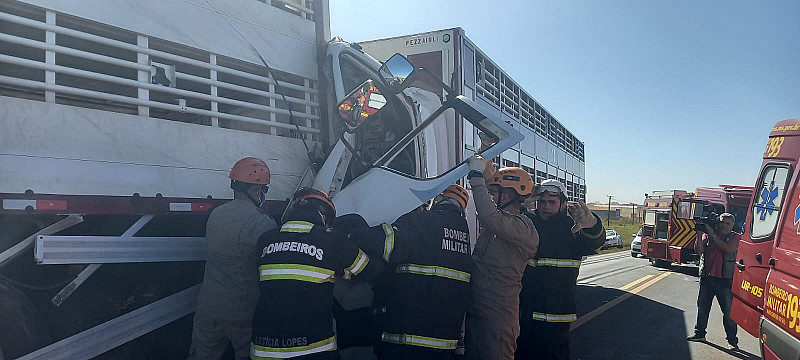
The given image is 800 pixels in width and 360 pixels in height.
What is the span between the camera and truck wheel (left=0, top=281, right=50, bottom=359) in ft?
7.48

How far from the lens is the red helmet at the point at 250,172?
9.48 ft

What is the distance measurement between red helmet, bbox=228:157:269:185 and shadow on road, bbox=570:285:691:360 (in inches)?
154

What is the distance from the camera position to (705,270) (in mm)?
6039

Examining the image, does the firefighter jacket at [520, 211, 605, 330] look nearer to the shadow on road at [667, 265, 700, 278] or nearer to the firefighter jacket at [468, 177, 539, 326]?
the firefighter jacket at [468, 177, 539, 326]

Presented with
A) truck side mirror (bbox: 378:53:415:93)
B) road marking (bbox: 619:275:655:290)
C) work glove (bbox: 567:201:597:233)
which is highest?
truck side mirror (bbox: 378:53:415:93)

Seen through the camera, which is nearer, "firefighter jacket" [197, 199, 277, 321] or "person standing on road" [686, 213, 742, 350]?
"firefighter jacket" [197, 199, 277, 321]

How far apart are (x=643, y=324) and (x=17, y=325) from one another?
6.88 meters

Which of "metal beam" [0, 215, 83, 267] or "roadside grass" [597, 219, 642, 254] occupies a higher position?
"metal beam" [0, 215, 83, 267]

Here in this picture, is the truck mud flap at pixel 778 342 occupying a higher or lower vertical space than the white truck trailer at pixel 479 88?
lower

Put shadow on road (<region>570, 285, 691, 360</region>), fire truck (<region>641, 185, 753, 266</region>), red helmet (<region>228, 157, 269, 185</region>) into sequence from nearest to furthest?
red helmet (<region>228, 157, 269, 185</region>)
shadow on road (<region>570, 285, 691, 360</region>)
fire truck (<region>641, 185, 753, 266</region>)

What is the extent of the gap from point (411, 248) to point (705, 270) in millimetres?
5090

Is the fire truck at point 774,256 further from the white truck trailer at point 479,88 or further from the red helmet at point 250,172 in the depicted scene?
the red helmet at point 250,172

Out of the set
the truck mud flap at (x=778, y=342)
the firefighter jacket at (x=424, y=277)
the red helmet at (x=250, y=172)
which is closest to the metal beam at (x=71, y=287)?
the red helmet at (x=250, y=172)

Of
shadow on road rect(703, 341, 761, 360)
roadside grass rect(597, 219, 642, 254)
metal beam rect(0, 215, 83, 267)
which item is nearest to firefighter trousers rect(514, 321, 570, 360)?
metal beam rect(0, 215, 83, 267)
